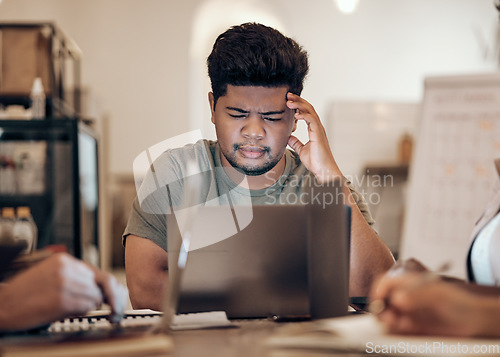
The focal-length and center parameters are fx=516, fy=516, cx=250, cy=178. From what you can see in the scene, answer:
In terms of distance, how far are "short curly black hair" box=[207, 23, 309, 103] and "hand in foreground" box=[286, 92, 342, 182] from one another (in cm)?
4

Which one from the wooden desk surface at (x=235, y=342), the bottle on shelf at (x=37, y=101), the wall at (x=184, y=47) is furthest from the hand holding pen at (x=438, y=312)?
the wall at (x=184, y=47)

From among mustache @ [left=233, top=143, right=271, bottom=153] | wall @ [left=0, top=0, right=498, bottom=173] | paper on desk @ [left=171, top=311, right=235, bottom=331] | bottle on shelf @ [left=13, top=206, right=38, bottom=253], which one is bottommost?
bottle on shelf @ [left=13, top=206, right=38, bottom=253]

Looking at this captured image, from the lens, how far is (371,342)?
0.59 m

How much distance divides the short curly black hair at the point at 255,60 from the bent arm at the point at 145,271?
0.38 m

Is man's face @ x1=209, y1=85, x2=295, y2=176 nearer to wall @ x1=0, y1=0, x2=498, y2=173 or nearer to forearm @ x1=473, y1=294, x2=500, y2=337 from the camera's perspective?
forearm @ x1=473, y1=294, x2=500, y2=337

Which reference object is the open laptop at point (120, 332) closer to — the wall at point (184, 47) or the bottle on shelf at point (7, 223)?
the bottle on shelf at point (7, 223)

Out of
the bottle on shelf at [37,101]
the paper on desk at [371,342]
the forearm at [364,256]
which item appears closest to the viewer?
the paper on desk at [371,342]

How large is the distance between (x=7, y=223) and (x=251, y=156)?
1652 mm

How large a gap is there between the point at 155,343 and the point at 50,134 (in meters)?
2.18

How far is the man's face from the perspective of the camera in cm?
111

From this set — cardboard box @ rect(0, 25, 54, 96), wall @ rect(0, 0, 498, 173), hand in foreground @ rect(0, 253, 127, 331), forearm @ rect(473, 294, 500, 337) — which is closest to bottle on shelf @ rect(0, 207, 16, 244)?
cardboard box @ rect(0, 25, 54, 96)

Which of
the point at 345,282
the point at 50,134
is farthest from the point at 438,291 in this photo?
the point at 50,134

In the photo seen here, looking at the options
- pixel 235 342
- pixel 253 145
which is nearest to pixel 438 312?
pixel 235 342

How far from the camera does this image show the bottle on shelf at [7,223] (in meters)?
2.29
